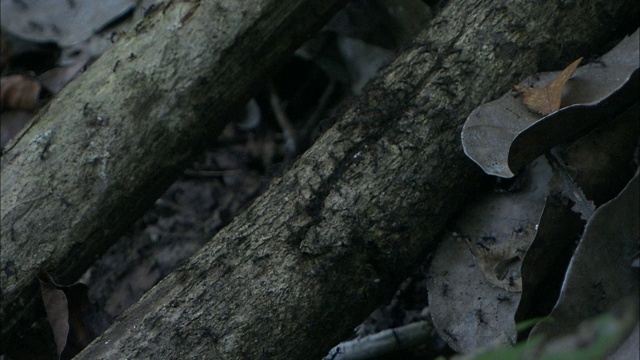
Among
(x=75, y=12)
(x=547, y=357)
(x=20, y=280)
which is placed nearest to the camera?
(x=547, y=357)

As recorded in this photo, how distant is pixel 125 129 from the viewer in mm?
2256

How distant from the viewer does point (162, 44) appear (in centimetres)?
234

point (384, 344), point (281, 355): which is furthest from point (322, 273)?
point (384, 344)

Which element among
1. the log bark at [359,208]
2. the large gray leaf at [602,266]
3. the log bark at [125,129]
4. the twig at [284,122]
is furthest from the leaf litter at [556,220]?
the twig at [284,122]

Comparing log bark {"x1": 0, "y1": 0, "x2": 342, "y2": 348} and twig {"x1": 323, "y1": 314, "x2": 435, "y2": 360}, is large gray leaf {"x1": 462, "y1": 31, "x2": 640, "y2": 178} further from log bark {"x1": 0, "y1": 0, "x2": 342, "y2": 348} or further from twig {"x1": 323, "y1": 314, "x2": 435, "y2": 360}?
log bark {"x1": 0, "y1": 0, "x2": 342, "y2": 348}

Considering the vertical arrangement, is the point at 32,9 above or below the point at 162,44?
above

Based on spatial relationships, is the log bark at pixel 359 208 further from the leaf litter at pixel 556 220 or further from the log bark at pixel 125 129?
the log bark at pixel 125 129

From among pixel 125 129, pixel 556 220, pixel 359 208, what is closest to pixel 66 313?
pixel 125 129

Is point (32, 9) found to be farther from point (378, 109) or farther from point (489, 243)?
point (489, 243)

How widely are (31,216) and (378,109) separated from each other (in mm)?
1029

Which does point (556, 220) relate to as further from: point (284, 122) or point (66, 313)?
point (284, 122)

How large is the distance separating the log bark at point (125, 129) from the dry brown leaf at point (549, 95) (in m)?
0.85

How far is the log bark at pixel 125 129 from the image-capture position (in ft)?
→ 7.09

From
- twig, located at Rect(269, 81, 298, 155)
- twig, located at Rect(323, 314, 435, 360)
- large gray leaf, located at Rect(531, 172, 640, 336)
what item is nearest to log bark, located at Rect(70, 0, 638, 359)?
twig, located at Rect(323, 314, 435, 360)
